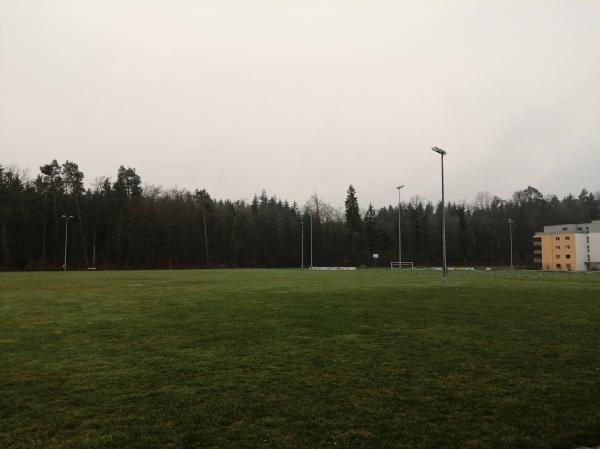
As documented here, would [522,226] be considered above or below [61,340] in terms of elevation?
above

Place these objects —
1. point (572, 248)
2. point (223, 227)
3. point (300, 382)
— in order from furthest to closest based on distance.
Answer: point (223, 227) → point (572, 248) → point (300, 382)

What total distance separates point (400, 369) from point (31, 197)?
313 feet

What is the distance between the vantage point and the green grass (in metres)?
5.52

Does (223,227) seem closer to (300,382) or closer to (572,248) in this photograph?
(572,248)

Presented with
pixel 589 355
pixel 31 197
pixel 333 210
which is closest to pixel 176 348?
pixel 589 355

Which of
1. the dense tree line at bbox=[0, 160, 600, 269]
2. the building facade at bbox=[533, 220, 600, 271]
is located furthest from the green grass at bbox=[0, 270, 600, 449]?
the building facade at bbox=[533, 220, 600, 271]

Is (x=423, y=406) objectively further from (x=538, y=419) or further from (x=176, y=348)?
(x=176, y=348)

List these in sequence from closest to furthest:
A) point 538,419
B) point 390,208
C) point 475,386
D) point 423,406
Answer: point 538,419, point 423,406, point 475,386, point 390,208

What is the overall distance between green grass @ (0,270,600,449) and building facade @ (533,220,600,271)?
10076 cm

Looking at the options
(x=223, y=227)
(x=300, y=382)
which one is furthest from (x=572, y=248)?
(x=300, y=382)

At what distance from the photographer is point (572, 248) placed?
102750mm

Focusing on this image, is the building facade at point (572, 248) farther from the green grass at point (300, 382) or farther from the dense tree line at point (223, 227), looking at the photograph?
the green grass at point (300, 382)

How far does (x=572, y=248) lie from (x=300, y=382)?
4446 inches

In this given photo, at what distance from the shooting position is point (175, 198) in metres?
112
